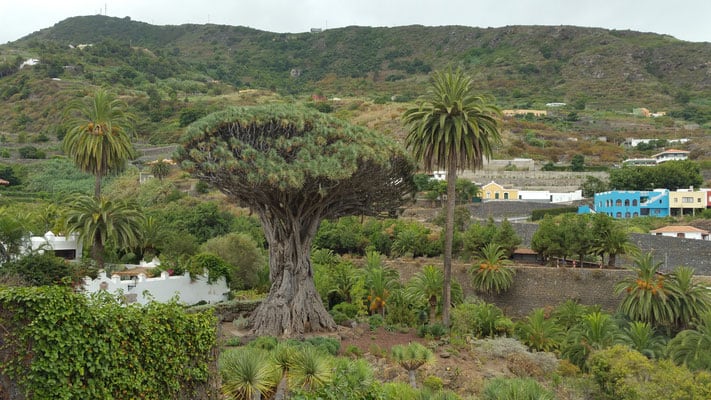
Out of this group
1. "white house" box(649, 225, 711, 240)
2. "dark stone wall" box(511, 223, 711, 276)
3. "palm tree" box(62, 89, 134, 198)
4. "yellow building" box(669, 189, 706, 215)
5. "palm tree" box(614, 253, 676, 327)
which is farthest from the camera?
"yellow building" box(669, 189, 706, 215)

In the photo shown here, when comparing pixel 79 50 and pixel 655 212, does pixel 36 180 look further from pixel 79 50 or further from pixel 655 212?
pixel 79 50

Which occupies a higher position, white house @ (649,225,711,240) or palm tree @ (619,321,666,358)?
white house @ (649,225,711,240)

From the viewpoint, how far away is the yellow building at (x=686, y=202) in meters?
51.0

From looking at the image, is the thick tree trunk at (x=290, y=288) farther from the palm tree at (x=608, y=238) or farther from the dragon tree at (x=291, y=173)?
the palm tree at (x=608, y=238)

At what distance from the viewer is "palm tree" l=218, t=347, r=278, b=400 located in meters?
11.0

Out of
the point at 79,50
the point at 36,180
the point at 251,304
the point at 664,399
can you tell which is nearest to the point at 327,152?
the point at 251,304

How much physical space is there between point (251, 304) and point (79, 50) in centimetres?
11016

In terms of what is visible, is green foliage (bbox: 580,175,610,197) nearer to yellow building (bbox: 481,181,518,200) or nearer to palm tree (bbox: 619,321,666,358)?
yellow building (bbox: 481,181,518,200)

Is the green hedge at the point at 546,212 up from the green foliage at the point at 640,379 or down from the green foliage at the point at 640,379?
up

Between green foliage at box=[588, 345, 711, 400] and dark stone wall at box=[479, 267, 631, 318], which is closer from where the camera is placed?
green foliage at box=[588, 345, 711, 400]

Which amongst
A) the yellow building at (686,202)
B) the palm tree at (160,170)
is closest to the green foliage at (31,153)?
the palm tree at (160,170)

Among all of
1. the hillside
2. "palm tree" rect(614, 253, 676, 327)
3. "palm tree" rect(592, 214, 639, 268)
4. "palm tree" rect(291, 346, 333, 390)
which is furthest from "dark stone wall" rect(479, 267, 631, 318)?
the hillside

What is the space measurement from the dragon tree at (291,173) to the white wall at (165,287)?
4.80 meters

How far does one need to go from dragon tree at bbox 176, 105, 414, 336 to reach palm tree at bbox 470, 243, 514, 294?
7346 millimetres
